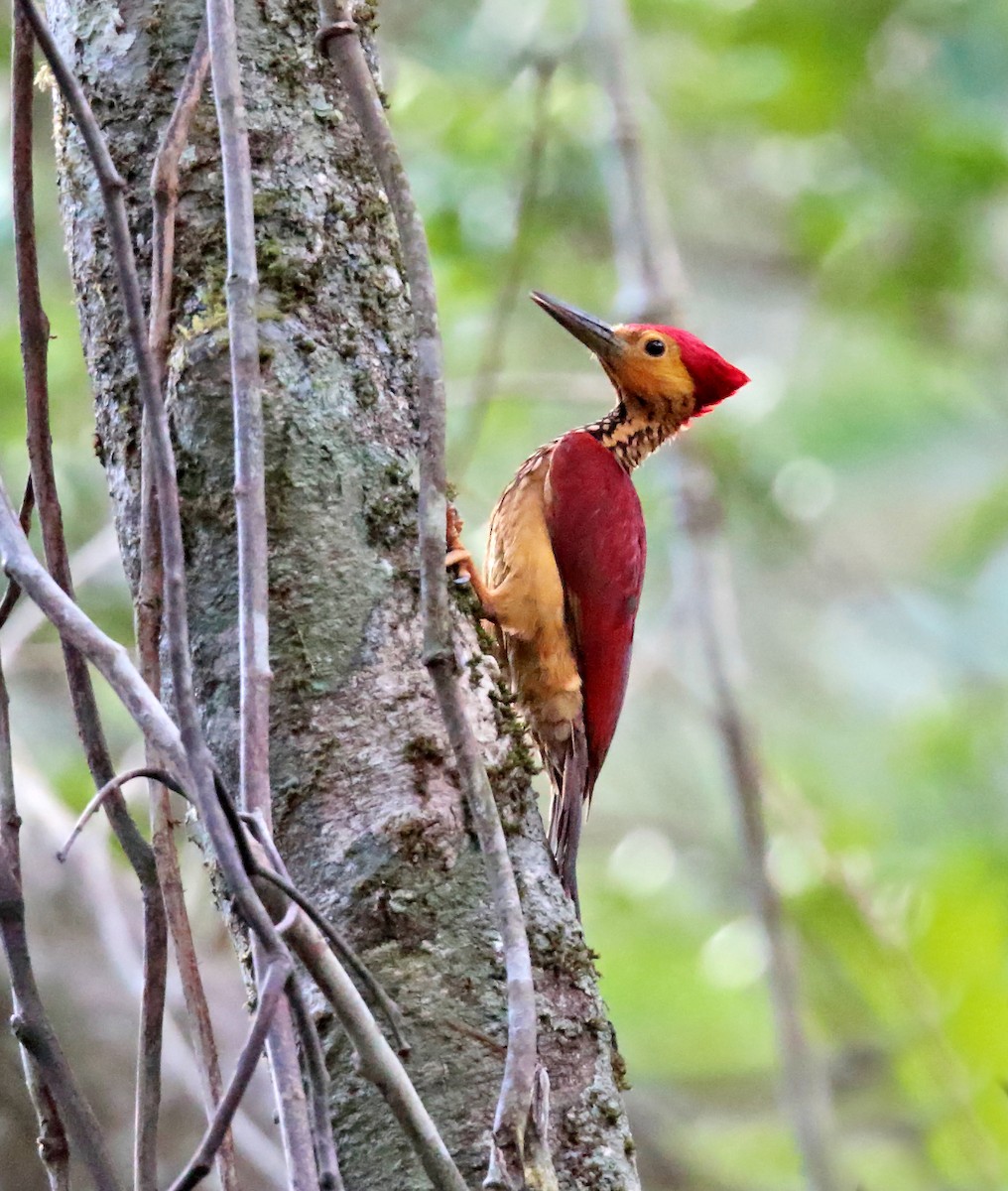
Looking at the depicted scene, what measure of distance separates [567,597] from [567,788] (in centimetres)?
40

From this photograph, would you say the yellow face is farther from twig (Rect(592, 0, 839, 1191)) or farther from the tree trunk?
the tree trunk

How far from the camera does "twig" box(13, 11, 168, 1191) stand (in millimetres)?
1423

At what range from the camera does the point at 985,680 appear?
20.2 ft

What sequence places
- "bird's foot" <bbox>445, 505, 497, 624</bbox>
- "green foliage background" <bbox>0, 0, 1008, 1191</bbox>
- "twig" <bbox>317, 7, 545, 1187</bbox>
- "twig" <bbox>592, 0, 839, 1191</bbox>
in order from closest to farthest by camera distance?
"twig" <bbox>317, 7, 545, 1187</bbox>, "bird's foot" <bbox>445, 505, 497, 624</bbox>, "twig" <bbox>592, 0, 839, 1191</bbox>, "green foliage background" <bbox>0, 0, 1008, 1191</bbox>

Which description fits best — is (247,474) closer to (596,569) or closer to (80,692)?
(80,692)

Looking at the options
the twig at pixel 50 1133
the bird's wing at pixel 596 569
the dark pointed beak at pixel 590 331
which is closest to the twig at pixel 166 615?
the twig at pixel 50 1133

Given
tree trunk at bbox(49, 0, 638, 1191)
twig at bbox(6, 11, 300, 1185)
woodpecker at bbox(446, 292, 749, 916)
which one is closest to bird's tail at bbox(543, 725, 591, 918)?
woodpecker at bbox(446, 292, 749, 916)

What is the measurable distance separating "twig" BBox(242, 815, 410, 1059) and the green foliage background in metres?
1.83

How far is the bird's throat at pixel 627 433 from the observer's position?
3602 millimetres

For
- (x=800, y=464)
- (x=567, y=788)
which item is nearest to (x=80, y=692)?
(x=567, y=788)

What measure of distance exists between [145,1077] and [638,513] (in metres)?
2.02

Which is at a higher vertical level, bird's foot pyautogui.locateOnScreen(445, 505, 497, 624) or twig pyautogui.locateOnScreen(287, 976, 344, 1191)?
bird's foot pyautogui.locateOnScreen(445, 505, 497, 624)

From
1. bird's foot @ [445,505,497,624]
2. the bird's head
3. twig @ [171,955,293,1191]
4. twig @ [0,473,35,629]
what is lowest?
twig @ [171,955,293,1191]

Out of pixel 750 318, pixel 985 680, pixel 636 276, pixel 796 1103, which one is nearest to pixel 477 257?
pixel 636 276
